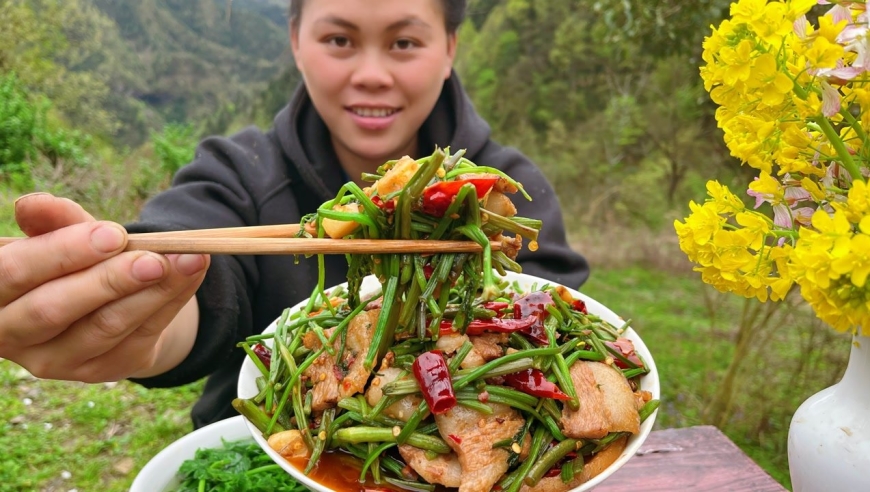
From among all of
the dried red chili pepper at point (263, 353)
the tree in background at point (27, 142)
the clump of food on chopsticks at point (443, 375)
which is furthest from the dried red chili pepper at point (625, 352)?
the tree in background at point (27, 142)

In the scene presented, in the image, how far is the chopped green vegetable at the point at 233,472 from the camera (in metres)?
1.79

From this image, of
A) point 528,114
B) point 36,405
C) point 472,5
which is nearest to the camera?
point 36,405

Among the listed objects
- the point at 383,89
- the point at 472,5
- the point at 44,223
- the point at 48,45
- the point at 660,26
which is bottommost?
the point at 44,223

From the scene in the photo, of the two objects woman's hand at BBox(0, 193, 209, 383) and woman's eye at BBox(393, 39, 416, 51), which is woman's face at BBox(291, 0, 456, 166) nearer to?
woman's eye at BBox(393, 39, 416, 51)

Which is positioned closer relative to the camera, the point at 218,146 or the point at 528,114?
the point at 218,146

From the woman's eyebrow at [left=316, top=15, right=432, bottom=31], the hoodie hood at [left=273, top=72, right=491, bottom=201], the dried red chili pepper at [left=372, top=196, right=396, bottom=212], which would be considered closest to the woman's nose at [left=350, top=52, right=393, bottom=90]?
the woman's eyebrow at [left=316, top=15, right=432, bottom=31]

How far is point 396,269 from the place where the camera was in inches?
60.9

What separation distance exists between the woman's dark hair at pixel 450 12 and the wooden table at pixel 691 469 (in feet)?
7.04

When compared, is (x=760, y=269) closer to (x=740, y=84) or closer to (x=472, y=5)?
(x=740, y=84)

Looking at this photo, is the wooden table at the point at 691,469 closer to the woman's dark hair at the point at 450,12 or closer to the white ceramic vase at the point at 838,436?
the white ceramic vase at the point at 838,436

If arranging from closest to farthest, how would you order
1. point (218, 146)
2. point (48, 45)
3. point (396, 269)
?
1. point (396, 269)
2. point (218, 146)
3. point (48, 45)

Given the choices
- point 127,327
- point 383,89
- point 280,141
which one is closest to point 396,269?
point 127,327

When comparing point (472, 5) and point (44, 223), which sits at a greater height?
point (472, 5)

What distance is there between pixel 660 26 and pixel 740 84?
171 inches
